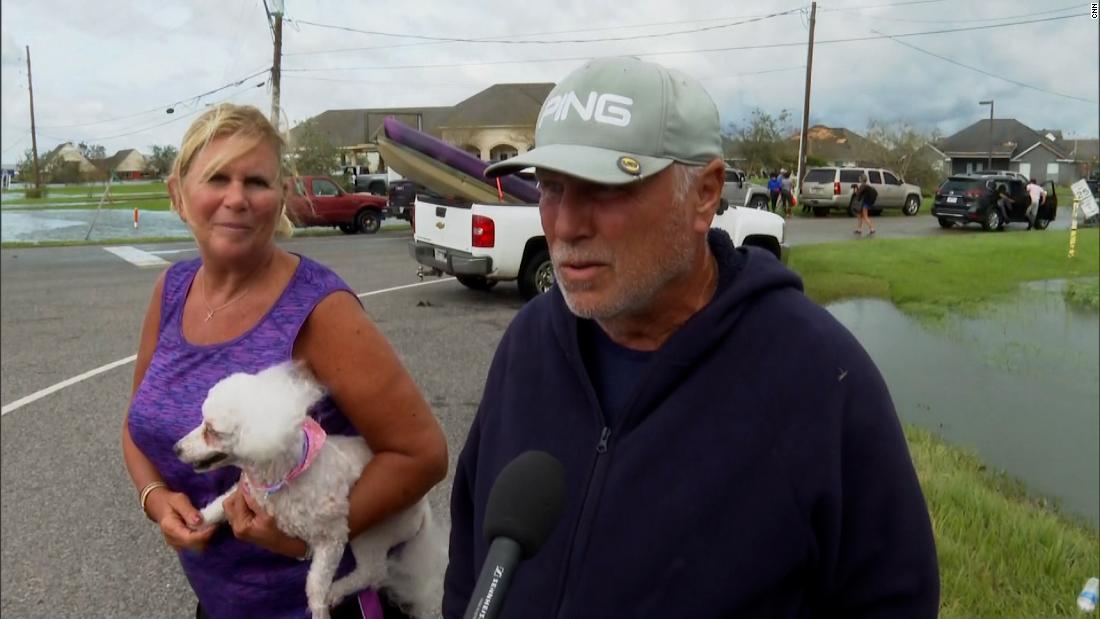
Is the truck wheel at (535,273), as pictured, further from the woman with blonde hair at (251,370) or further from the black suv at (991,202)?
the black suv at (991,202)

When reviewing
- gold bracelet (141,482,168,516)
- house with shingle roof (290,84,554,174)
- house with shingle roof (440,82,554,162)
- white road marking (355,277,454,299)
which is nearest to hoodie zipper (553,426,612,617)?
gold bracelet (141,482,168,516)

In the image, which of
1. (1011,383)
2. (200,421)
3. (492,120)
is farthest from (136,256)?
(492,120)

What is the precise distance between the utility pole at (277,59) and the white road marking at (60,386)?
17.2 ft

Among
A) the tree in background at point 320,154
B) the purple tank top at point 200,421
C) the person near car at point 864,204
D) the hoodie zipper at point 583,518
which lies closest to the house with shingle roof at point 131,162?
the purple tank top at point 200,421

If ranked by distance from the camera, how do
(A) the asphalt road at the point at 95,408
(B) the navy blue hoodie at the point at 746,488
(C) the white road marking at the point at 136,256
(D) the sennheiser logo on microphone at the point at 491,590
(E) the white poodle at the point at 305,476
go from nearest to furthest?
(D) the sennheiser logo on microphone at the point at 491,590 → (B) the navy blue hoodie at the point at 746,488 → (E) the white poodle at the point at 305,476 → (A) the asphalt road at the point at 95,408 → (C) the white road marking at the point at 136,256

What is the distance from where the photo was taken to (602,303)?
1611 mm

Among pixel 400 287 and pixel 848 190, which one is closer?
pixel 400 287

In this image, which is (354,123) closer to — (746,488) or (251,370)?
(251,370)

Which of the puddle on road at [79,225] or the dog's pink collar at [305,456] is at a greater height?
the dog's pink collar at [305,456]

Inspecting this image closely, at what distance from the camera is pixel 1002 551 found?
4.09 m

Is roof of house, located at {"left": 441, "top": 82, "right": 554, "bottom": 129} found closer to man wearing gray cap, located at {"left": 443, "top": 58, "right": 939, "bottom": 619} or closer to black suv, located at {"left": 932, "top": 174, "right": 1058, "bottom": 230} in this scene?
black suv, located at {"left": 932, "top": 174, "right": 1058, "bottom": 230}

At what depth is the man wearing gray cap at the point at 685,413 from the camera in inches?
A: 57.3

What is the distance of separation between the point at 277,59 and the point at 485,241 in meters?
8.40

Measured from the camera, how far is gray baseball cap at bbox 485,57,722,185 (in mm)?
1538
